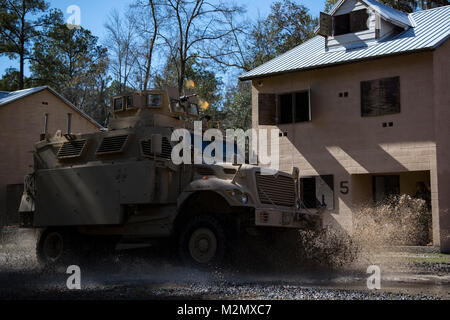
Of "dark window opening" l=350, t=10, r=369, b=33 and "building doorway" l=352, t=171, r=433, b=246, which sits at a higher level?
"dark window opening" l=350, t=10, r=369, b=33

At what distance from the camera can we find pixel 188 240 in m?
11.5

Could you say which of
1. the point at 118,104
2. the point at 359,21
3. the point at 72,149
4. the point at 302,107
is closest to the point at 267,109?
the point at 302,107

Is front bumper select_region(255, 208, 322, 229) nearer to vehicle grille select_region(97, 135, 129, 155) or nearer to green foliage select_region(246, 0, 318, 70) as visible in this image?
vehicle grille select_region(97, 135, 129, 155)

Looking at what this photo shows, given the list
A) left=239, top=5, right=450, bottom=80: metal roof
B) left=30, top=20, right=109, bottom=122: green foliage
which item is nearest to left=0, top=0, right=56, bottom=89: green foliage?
left=30, top=20, right=109, bottom=122: green foliage

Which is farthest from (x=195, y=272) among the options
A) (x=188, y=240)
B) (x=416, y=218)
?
(x=416, y=218)

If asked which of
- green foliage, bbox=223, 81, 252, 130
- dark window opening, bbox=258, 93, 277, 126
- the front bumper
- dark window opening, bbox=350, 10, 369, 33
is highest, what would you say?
dark window opening, bbox=350, 10, 369, 33

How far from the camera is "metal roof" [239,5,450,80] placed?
19.5 meters

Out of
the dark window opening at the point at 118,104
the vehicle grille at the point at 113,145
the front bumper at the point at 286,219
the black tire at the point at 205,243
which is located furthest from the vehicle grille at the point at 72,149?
the front bumper at the point at 286,219

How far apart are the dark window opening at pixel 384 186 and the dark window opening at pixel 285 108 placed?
364 cm

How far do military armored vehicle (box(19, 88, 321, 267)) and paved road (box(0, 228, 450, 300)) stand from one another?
0.49 m

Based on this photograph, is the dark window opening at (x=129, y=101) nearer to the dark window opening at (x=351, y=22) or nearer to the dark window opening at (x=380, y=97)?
the dark window opening at (x=380, y=97)

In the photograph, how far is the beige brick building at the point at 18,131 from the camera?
30.3 m

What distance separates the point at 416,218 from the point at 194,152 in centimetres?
924

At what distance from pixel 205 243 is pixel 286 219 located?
1618mm
